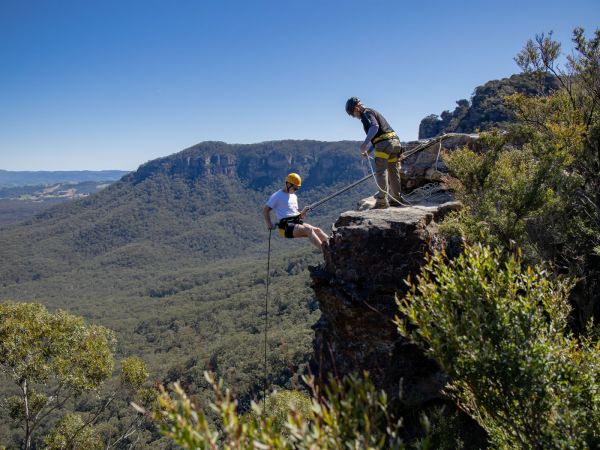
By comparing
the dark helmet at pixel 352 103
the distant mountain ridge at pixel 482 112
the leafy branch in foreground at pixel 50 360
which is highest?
the distant mountain ridge at pixel 482 112

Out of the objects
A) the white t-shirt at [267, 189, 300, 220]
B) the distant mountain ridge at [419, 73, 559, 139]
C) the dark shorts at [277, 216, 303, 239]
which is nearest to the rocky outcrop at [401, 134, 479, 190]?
the white t-shirt at [267, 189, 300, 220]

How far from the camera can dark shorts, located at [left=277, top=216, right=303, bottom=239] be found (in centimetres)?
938

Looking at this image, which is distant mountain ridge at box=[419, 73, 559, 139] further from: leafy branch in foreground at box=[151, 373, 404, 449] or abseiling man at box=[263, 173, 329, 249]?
leafy branch in foreground at box=[151, 373, 404, 449]

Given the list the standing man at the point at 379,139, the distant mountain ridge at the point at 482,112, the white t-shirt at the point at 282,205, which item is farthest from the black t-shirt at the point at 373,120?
the distant mountain ridge at the point at 482,112

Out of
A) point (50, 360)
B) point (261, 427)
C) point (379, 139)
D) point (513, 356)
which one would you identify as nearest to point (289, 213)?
point (379, 139)

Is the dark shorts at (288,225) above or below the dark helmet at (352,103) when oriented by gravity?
below

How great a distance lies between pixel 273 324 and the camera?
91.5 m

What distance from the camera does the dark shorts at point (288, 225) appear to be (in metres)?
9.38

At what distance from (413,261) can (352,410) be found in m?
5.10

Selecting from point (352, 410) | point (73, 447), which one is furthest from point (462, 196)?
point (73, 447)

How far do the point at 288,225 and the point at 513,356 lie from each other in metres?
5.97

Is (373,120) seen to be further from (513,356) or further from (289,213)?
(513,356)

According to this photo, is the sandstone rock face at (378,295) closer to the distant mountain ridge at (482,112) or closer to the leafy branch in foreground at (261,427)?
the leafy branch in foreground at (261,427)

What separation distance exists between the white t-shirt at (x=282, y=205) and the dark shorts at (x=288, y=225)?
0.31 feet
